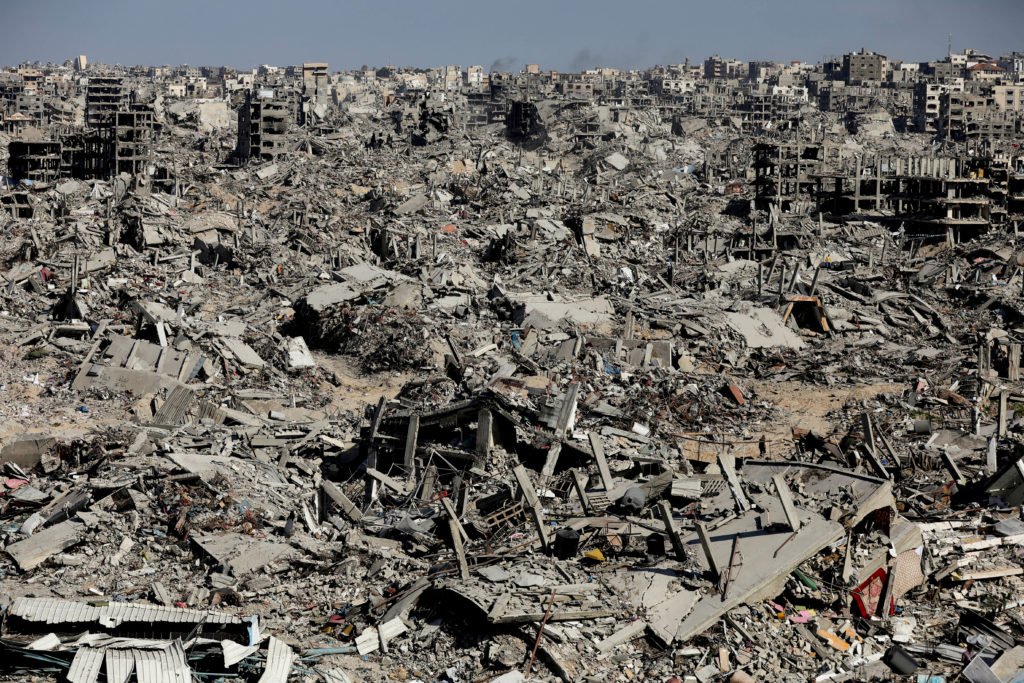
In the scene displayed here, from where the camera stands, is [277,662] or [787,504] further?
[787,504]

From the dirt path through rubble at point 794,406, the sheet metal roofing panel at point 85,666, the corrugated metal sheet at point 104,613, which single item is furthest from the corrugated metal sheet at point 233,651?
the dirt path through rubble at point 794,406

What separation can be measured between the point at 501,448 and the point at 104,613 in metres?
5.24

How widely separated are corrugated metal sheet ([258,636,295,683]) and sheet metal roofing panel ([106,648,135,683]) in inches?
38.1

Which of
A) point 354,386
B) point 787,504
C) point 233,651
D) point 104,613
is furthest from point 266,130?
point 233,651

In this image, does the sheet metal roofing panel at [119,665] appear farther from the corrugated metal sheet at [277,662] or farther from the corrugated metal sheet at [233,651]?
the corrugated metal sheet at [277,662]

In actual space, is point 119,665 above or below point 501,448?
below

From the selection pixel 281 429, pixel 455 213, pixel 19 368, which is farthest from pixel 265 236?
pixel 281 429

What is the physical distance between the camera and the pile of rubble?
31.3 ft

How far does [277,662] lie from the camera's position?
29.7ft

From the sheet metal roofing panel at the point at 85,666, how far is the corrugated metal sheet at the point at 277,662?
122 centimetres

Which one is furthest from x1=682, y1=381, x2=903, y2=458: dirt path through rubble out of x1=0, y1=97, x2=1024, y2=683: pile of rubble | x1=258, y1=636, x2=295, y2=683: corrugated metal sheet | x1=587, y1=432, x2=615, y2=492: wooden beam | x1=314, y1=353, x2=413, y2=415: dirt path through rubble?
x1=258, y1=636, x2=295, y2=683: corrugated metal sheet

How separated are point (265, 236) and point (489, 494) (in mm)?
15952

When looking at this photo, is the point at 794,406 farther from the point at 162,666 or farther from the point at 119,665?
the point at 119,665

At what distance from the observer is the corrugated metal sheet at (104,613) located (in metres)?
9.39
